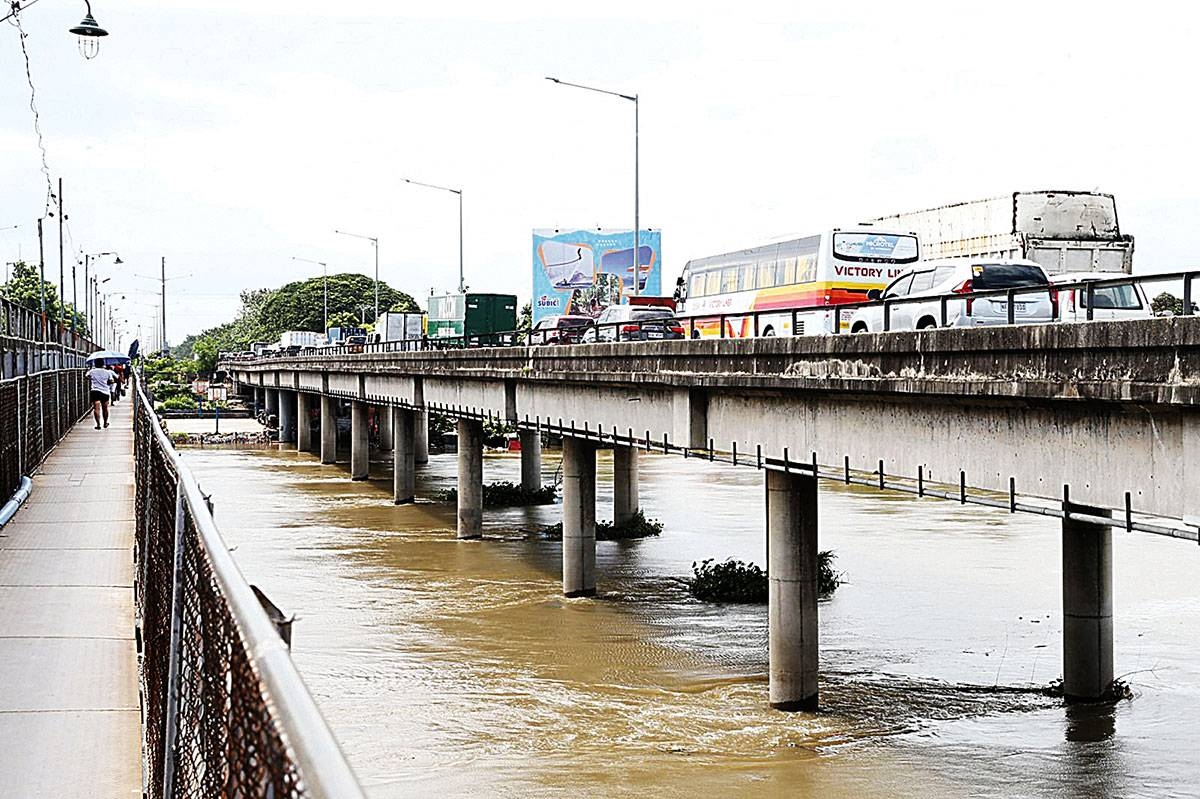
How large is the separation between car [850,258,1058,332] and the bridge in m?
2.25

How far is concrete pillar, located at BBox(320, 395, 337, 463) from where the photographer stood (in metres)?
70.1

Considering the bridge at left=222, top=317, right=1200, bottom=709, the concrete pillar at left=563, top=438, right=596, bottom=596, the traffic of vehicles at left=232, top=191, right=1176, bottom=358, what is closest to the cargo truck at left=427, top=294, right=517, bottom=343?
the traffic of vehicles at left=232, top=191, right=1176, bottom=358

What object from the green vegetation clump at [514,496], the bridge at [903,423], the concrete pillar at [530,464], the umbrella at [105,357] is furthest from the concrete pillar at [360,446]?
the bridge at [903,423]

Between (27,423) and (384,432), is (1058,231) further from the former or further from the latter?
(384,432)

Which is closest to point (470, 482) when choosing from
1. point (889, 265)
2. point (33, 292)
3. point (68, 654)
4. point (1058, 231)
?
point (889, 265)

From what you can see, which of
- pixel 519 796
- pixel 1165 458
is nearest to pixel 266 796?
pixel 1165 458

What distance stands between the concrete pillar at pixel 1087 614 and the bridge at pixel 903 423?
0.08 feet

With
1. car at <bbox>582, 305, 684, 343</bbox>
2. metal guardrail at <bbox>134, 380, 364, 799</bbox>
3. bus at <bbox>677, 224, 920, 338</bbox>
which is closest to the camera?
metal guardrail at <bbox>134, 380, 364, 799</bbox>

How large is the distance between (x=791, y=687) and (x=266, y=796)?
1878 cm

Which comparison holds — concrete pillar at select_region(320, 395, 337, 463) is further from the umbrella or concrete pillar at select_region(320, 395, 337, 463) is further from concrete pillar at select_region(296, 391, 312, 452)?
the umbrella

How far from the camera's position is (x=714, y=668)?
23.3 m

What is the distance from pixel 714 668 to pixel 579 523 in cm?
795

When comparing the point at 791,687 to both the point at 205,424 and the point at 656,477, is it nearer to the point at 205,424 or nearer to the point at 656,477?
the point at 656,477

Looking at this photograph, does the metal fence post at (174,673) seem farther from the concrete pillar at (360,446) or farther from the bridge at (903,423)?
the concrete pillar at (360,446)
